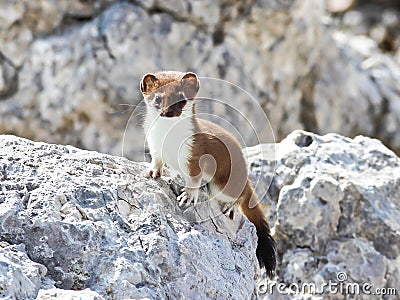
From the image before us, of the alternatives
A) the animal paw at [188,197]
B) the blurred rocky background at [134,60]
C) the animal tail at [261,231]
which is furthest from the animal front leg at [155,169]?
the blurred rocky background at [134,60]

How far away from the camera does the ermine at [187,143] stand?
3.42 m

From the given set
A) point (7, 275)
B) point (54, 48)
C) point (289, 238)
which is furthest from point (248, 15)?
point (7, 275)

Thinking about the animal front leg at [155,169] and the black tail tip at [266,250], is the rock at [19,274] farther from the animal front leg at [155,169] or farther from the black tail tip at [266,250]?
the black tail tip at [266,250]

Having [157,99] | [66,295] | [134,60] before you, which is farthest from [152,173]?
[134,60]

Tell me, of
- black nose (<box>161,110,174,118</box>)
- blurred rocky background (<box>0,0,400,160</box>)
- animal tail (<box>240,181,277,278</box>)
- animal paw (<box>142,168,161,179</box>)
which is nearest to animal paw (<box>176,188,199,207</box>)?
animal paw (<box>142,168,161,179</box>)

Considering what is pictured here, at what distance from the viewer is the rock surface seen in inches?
102

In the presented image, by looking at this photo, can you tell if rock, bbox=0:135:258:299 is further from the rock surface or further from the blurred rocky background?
the blurred rocky background

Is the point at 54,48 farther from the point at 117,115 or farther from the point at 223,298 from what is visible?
the point at 223,298

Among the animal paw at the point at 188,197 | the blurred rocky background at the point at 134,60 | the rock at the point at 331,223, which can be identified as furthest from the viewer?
the blurred rocky background at the point at 134,60

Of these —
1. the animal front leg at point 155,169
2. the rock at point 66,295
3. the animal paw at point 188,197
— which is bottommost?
the animal paw at point 188,197

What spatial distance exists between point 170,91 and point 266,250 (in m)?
0.84

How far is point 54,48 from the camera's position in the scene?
7.31 m

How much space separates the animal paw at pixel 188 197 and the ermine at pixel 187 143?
0.05 metres

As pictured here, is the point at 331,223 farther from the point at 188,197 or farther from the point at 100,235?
the point at 100,235
